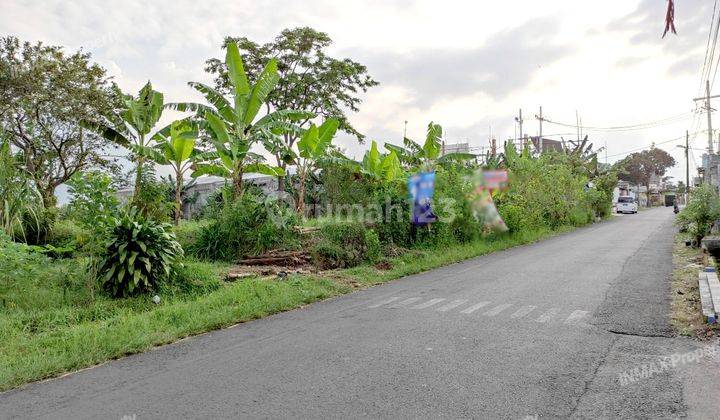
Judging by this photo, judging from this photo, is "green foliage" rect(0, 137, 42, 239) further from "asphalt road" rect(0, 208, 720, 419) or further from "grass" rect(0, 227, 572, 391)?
"asphalt road" rect(0, 208, 720, 419)

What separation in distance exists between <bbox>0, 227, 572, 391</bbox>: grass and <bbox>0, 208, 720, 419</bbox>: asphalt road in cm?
27

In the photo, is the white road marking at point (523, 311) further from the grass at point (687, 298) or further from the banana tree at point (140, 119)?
the banana tree at point (140, 119)

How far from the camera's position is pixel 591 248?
14984 millimetres

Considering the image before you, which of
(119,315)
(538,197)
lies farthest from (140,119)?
(538,197)

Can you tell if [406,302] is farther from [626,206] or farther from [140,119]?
[626,206]

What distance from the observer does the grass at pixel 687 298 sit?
19.1ft

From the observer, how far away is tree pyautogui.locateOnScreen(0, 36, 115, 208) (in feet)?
53.5

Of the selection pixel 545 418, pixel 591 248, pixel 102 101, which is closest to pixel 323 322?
pixel 545 418

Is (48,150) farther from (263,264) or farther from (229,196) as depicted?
(263,264)

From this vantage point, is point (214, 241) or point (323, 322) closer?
point (323, 322)

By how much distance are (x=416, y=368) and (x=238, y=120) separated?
9265mm

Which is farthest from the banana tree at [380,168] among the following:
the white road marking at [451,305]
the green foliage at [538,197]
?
the white road marking at [451,305]

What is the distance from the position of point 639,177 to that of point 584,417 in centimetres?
8572

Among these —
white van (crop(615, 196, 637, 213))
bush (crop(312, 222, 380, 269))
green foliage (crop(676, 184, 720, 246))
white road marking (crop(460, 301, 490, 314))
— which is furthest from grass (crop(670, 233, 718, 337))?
white van (crop(615, 196, 637, 213))
